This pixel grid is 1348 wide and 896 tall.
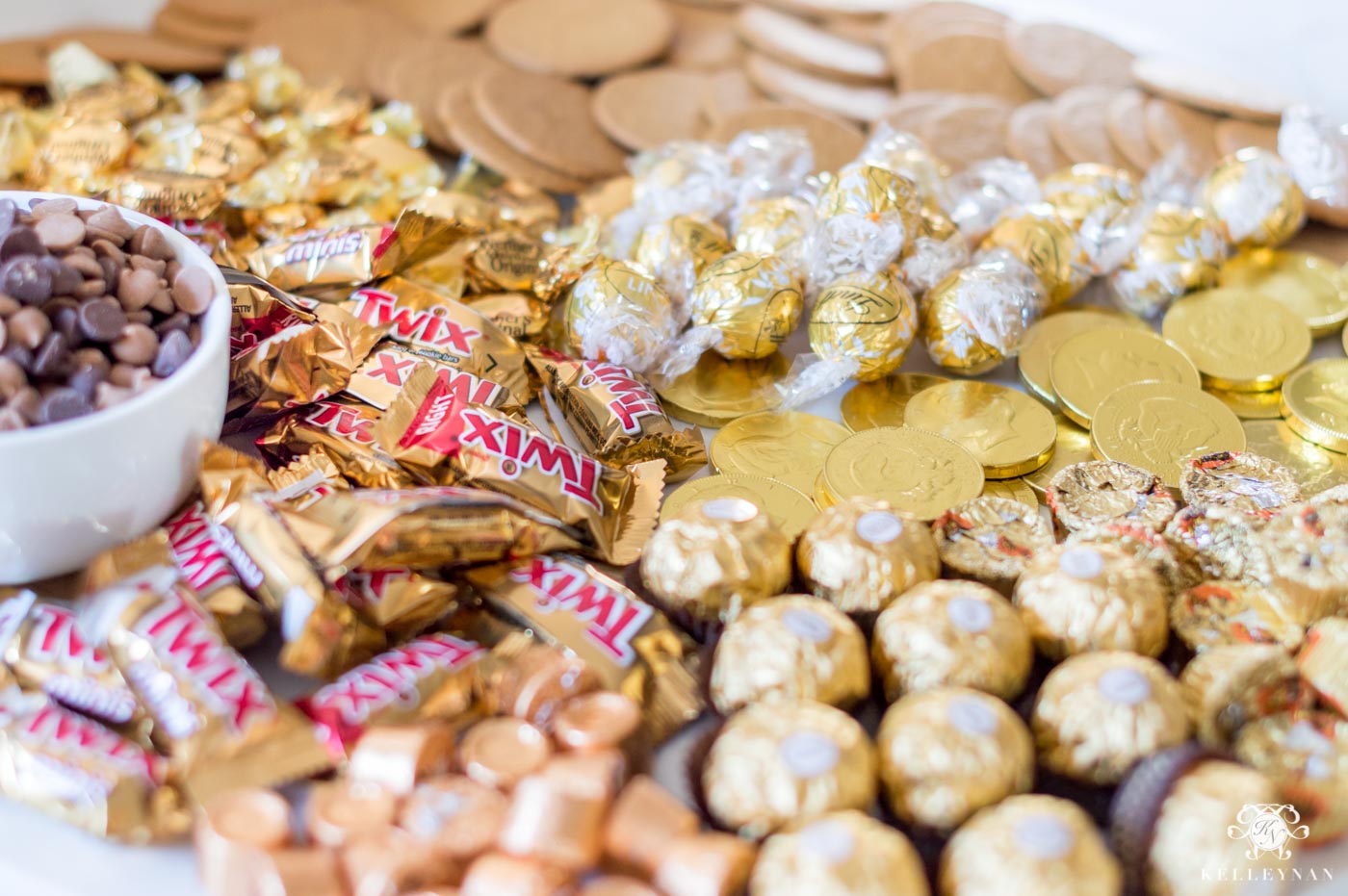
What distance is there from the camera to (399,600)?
1159 millimetres

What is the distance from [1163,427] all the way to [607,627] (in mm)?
900

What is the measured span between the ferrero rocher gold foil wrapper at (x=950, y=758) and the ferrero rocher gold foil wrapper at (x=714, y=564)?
225mm

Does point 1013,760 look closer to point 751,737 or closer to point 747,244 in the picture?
point 751,737

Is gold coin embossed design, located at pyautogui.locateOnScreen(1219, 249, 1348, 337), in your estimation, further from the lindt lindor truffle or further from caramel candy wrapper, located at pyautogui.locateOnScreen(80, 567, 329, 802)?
caramel candy wrapper, located at pyautogui.locateOnScreen(80, 567, 329, 802)

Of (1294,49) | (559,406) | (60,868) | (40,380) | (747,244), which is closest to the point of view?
(60,868)

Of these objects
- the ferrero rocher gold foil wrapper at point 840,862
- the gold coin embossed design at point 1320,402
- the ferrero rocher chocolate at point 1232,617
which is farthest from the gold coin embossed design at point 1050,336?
the ferrero rocher gold foil wrapper at point 840,862

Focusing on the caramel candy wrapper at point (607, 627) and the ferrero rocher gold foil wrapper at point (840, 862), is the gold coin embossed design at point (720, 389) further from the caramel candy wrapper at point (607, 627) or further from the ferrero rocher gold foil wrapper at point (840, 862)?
the ferrero rocher gold foil wrapper at point (840, 862)

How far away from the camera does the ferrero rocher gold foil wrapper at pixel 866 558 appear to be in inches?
46.3

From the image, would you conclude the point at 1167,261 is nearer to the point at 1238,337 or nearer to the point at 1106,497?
the point at 1238,337

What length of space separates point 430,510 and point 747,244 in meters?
0.80

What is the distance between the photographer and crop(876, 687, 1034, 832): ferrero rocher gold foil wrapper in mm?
976

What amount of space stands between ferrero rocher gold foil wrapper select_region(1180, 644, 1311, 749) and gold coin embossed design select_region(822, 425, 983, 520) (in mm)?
383

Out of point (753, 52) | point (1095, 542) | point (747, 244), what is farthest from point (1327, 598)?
point (753, 52)

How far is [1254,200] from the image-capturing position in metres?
1.86
